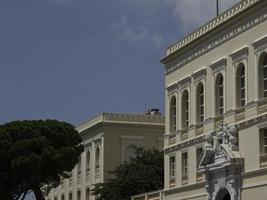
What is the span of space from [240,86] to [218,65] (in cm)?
222

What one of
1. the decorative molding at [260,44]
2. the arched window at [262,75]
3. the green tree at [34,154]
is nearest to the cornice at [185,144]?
the arched window at [262,75]

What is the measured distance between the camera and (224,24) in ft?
125

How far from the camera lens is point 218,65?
38719mm

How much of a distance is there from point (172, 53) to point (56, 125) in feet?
52.4

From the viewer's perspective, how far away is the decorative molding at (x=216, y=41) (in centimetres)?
3538

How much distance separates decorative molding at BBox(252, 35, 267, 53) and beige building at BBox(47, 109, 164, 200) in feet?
91.9

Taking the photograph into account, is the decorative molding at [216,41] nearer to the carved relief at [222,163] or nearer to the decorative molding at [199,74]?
the decorative molding at [199,74]

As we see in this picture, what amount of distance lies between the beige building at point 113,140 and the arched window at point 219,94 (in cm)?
2362

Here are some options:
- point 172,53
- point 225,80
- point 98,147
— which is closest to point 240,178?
point 225,80

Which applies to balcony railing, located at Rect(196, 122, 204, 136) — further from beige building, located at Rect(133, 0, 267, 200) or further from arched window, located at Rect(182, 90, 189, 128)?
arched window, located at Rect(182, 90, 189, 128)

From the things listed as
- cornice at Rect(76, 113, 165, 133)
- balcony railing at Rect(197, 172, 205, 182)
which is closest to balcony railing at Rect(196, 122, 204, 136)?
balcony railing at Rect(197, 172, 205, 182)

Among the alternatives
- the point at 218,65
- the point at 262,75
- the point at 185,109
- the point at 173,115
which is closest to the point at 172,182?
the point at 173,115

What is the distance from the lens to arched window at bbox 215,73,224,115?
38.7 m

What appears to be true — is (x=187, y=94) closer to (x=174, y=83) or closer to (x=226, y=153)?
(x=174, y=83)
